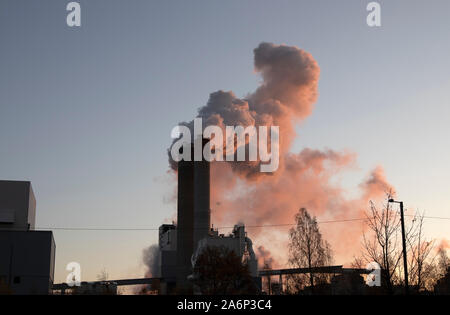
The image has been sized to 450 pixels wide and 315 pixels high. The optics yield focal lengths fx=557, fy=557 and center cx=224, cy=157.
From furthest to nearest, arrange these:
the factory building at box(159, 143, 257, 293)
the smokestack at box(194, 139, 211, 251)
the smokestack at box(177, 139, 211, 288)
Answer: the smokestack at box(177, 139, 211, 288) < the smokestack at box(194, 139, 211, 251) < the factory building at box(159, 143, 257, 293)

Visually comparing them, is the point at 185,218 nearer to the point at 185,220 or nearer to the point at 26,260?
the point at 185,220

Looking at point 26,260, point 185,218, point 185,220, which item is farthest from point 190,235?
point 26,260

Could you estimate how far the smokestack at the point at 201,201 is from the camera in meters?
81.8

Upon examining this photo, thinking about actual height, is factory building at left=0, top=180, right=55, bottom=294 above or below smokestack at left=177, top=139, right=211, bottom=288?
below

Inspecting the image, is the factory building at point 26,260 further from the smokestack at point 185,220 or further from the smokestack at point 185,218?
the smokestack at point 185,220

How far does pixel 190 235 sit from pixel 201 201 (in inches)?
361

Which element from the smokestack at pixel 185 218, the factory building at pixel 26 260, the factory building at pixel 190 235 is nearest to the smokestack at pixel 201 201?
the factory building at pixel 190 235

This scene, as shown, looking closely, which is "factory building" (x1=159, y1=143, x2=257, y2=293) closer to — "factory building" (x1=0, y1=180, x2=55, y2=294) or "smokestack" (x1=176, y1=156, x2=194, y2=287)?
"smokestack" (x1=176, y1=156, x2=194, y2=287)

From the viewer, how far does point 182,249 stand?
291 ft

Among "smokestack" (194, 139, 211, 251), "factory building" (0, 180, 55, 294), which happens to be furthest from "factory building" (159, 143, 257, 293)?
"factory building" (0, 180, 55, 294)

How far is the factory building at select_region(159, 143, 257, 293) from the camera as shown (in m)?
81.4

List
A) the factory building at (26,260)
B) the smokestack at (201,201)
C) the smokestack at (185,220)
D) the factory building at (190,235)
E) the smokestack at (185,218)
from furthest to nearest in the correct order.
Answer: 1. the smokestack at (185,220)
2. the smokestack at (185,218)
3. the smokestack at (201,201)
4. the factory building at (190,235)
5. the factory building at (26,260)

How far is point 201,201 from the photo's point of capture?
8175cm
